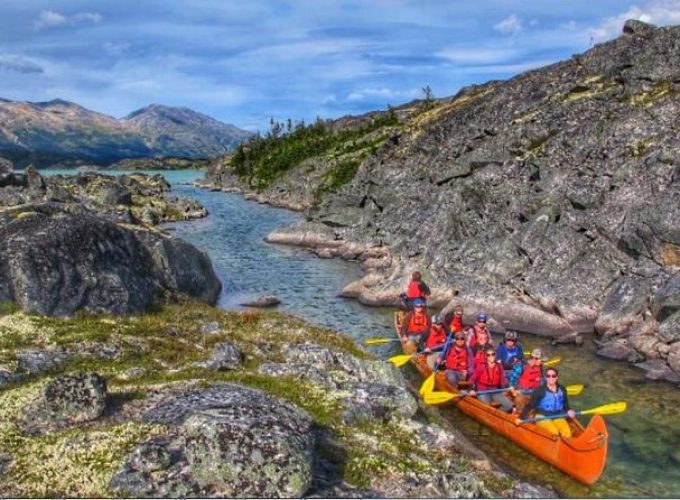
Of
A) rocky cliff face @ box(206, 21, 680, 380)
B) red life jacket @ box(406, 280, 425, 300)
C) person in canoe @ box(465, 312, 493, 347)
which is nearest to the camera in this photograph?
Answer: person in canoe @ box(465, 312, 493, 347)

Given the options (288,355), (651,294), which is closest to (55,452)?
(288,355)

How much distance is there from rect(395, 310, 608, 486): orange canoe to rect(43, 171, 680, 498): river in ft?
1.21

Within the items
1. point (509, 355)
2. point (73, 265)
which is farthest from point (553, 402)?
point (73, 265)

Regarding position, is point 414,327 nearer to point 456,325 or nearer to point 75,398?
point 456,325

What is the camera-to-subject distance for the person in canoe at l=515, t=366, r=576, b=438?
85.5 feet

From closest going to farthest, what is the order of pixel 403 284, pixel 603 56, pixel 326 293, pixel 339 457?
pixel 339 457 < pixel 403 284 < pixel 326 293 < pixel 603 56

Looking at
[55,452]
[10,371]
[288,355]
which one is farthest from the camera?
[288,355]

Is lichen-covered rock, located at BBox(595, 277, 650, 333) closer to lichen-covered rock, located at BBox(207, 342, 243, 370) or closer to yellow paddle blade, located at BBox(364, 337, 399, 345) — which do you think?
yellow paddle blade, located at BBox(364, 337, 399, 345)

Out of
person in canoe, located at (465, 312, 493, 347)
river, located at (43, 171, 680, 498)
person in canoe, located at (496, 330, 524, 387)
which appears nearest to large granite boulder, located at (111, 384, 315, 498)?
river, located at (43, 171, 680, 498)

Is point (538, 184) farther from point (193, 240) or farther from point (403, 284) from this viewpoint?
point (193, 240)

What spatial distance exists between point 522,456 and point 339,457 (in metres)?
11.1

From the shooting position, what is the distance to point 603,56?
8088cm

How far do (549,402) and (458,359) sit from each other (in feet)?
22.1

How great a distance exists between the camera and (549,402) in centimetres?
2661
